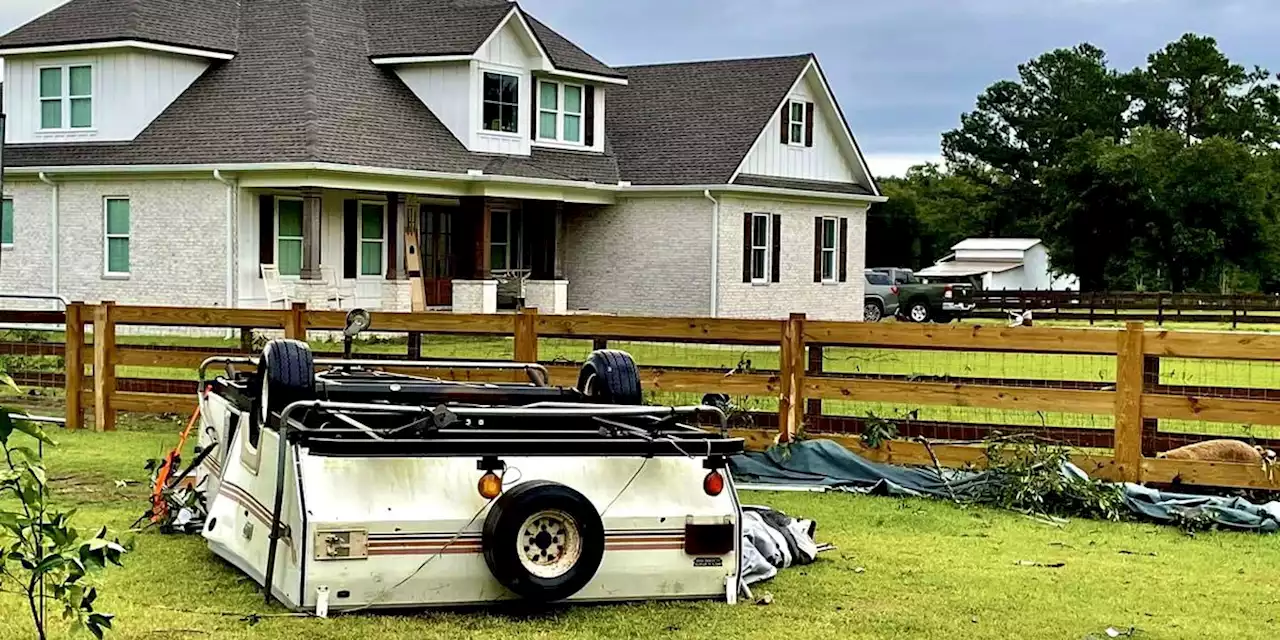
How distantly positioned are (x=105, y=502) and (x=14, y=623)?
11.4ft

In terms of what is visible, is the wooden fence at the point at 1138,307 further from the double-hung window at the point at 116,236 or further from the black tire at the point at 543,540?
the black tire at the point at 543,540

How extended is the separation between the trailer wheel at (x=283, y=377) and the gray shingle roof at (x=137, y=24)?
71.4 ft

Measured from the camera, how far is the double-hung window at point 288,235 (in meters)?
27.6

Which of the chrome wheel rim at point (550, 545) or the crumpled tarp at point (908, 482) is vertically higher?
the chrome wheel rim at point (550, 545)

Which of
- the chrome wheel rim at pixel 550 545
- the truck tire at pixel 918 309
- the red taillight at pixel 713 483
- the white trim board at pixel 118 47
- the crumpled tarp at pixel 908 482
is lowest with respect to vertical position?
the crumpled tarp at pixel 908 482

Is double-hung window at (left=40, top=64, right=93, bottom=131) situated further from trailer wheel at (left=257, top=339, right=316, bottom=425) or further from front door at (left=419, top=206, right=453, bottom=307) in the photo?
trailer wheel at (left=257, top=339, right=316, bottom=425)

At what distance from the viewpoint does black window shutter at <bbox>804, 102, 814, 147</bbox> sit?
3447 centimetres

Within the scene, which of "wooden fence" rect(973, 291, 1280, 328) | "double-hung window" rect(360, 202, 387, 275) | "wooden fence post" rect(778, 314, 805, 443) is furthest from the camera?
"wooden fence" rect(973, 291, 1280, 328)

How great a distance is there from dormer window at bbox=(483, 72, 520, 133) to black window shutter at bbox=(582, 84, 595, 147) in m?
2.24

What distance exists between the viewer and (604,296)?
32.7m

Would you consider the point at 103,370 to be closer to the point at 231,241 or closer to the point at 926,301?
the point at 231,241

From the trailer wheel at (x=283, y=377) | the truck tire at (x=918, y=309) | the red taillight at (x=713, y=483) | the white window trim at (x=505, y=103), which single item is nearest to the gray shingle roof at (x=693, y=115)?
the white window trim at (x=505, y=103)

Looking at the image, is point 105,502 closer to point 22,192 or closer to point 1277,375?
point 1277,375

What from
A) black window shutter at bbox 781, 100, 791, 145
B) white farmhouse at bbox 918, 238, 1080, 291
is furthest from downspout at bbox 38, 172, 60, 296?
white farmhouse at bbox 918, 238, 1080, 291
